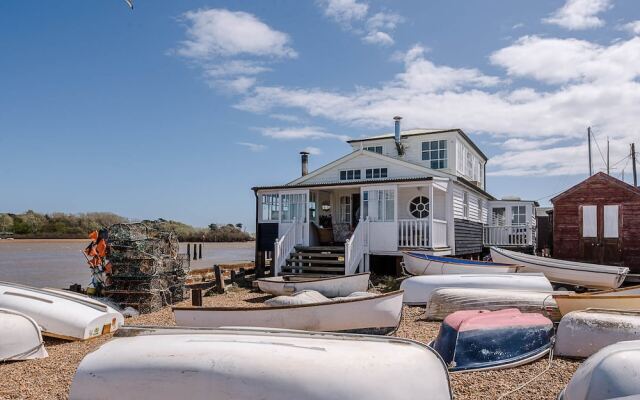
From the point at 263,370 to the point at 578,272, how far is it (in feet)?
45.3

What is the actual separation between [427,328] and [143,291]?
7.06m

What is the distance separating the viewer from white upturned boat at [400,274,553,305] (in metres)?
11.8

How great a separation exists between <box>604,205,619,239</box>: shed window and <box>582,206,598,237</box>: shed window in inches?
13.6

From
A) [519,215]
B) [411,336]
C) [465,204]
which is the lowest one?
[411,336]

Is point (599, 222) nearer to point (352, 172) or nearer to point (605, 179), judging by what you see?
point (605, 179)

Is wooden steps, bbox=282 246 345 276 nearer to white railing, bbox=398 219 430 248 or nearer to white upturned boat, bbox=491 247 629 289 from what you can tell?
white railing, bbox=398 219 430 248

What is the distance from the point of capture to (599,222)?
19.5 meters

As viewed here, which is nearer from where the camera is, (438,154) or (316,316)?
(316,316)

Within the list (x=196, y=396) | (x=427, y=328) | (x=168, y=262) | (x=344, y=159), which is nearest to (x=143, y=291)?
(x=168, y=262)

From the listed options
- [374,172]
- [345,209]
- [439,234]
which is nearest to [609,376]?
[439,234]

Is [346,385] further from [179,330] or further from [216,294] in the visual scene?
[216,294]

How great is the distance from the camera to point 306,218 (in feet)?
58.8

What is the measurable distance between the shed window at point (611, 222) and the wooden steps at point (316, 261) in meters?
11.0

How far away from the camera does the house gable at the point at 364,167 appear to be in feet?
64.1
